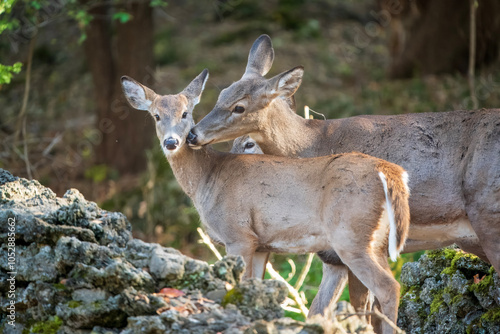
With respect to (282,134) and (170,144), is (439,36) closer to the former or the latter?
(282,134)

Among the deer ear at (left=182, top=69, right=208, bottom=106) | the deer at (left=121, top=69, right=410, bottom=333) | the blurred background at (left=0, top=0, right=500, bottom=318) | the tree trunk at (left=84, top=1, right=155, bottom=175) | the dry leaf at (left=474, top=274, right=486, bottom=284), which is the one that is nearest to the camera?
the deer at (left=121, top=69, right=410, bottom=333)

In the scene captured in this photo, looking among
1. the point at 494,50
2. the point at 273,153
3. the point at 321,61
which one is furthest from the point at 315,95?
the point at 273,153

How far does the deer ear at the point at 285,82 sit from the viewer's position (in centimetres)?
744

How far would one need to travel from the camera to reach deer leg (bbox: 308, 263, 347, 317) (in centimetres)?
693

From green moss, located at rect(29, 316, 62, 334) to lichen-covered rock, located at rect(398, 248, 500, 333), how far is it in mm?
3554

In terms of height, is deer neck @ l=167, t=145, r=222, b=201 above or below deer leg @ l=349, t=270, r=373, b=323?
above

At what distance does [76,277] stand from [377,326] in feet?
9.79

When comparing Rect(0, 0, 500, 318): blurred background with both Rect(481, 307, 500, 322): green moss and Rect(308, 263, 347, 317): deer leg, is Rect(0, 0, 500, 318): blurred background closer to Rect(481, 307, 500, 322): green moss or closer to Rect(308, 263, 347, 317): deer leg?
Rect(308, 263, 347, 317): deer leg

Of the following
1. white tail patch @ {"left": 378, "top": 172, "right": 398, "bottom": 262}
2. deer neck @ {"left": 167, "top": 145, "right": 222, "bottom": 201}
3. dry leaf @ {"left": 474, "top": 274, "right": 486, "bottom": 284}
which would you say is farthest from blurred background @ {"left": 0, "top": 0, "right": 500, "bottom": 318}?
white tail patch @ {"left": 378, "top": 172, "right": 398, "bottom": 262}

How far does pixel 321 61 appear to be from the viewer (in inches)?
735

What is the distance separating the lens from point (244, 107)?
293 inches

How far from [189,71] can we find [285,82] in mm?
10383

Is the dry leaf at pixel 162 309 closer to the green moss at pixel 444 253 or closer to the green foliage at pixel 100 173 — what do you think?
the green moss at pixel 444 253

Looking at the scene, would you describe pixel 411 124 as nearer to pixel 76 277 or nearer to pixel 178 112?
pixel 178 112
